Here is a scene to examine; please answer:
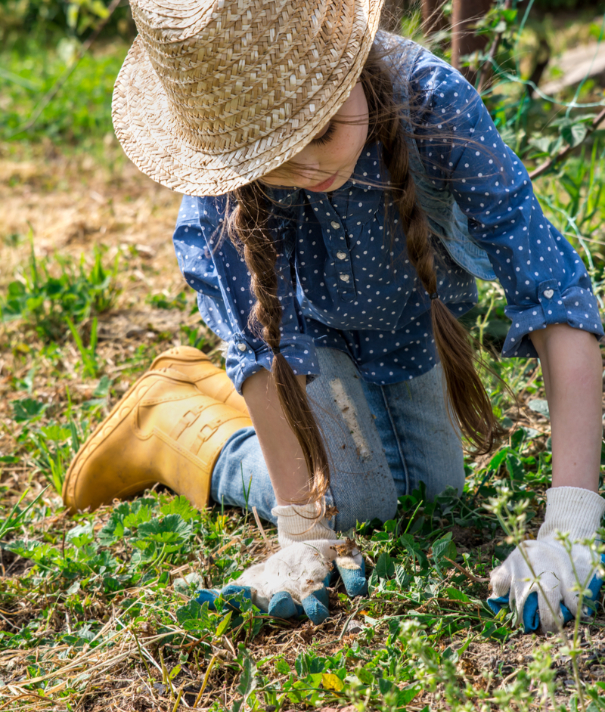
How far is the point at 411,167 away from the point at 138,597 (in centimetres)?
106

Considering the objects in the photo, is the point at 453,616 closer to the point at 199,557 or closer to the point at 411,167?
the point at 199,557

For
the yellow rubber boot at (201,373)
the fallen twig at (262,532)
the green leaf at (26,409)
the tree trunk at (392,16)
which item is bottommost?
the fallen twig at (262,532)

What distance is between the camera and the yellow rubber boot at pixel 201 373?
6.96 feet

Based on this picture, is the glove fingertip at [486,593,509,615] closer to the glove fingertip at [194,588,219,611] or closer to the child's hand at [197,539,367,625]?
the child's hand at [197,539,367,625]

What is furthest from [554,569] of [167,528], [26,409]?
[26,409]

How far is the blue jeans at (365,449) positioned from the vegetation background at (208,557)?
73mm

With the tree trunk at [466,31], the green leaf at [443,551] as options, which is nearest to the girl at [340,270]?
the green leaf at [443,551]

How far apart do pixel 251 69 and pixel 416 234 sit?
455mm

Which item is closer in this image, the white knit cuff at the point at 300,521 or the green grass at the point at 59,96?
the white knit cuff at the point at 300,521

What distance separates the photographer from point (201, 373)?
217 centimetres

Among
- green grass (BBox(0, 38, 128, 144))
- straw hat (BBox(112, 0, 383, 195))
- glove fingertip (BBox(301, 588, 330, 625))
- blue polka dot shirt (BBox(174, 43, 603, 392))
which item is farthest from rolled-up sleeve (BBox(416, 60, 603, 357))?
green grass (BBox(0, 38, 128, 144))

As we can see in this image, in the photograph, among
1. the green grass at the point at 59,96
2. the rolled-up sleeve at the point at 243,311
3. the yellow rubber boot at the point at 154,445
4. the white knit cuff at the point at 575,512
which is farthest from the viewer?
the green grass at the point at 59,96

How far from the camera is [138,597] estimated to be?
1.50 metres

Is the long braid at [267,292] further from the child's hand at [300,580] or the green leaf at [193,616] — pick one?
the green leaf at [193,616]
